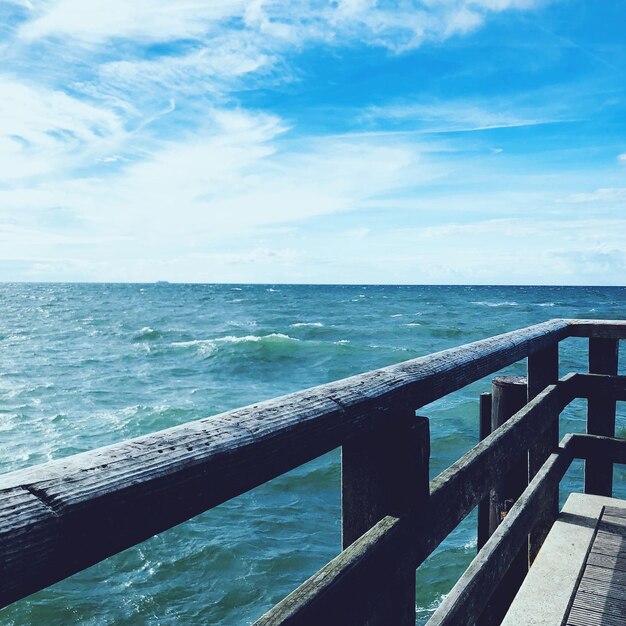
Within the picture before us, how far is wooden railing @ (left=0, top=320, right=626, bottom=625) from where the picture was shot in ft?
2.50

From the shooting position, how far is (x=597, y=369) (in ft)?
12.8

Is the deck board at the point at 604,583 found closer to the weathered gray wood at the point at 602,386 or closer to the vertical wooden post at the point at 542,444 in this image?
the vertical wooden post at the point at 542,444

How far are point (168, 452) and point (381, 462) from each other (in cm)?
70

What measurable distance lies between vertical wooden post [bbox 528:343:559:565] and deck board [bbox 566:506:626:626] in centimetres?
27

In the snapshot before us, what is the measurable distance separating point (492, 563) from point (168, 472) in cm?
166

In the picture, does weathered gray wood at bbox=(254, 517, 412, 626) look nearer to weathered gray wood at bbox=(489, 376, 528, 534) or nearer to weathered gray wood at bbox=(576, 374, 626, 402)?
weathered gray wood at bbox=(489, 376, 528, 534)

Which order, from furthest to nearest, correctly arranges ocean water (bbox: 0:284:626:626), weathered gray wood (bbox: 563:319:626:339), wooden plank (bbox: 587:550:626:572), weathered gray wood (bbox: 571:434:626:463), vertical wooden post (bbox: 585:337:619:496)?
ocean water (bbox: 0:284:626:626) < vertical wooden post (bbox: 585:337:619:496) < weathered gray wood (bbox: 571:434:626:463) < weathered gray wood (bbox: 563:319:626:339) < wooden plank (bbox: 587:550:626:572)

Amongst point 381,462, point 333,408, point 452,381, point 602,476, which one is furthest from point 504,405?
point 333,408

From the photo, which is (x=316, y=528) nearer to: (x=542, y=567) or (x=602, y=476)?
(x=602, y=476)

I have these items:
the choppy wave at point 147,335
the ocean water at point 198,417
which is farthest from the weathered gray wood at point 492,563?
the choppy wave at point 147,335

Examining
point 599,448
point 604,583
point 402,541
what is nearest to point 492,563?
point 402,541

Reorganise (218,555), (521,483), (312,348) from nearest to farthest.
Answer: (521,483), (218,555), (312,348)

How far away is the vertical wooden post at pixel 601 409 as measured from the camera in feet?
12.7

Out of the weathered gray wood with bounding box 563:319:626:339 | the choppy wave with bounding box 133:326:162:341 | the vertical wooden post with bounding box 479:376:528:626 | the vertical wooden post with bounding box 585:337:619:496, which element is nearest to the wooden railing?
the vertical wooden post with bounding box 479:376:528:626
